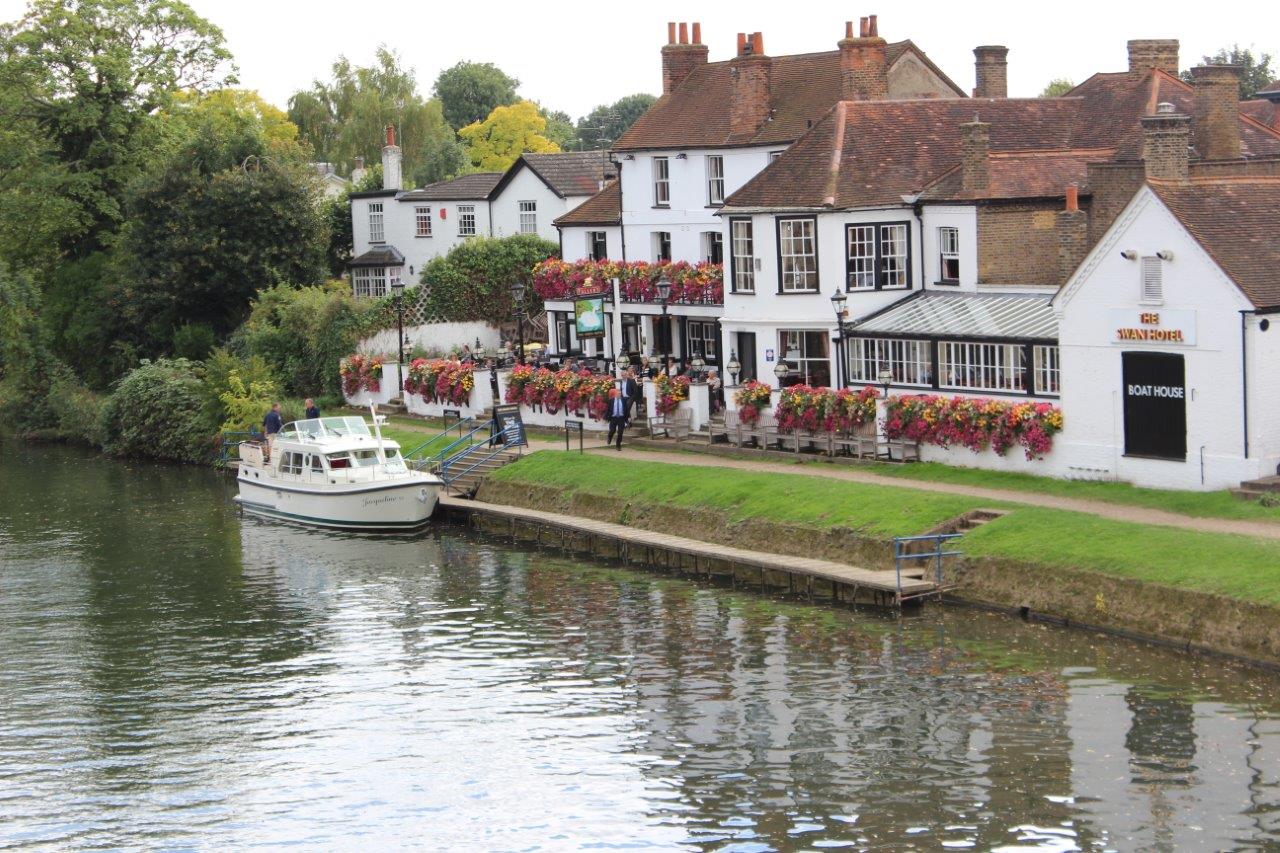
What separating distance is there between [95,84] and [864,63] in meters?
37.6

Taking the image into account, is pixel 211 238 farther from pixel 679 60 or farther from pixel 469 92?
pixel 469 92

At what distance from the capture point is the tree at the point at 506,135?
121m

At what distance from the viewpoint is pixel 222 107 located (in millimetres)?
83688

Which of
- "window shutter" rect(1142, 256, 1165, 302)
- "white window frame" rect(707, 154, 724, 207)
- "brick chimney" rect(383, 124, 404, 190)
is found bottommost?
"window shutter" rect(1142, 256, 1165, 302)

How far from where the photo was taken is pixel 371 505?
4831cm

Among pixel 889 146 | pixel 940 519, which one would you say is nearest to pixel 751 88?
pixel 889 146

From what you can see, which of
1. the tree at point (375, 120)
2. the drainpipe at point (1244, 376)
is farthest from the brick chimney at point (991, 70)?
the tree at point (375, 120)

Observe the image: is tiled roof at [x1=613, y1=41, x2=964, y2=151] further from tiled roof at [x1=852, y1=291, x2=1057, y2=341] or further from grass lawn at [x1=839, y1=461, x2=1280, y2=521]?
grass lawn at [x1=839, y1=461, x2=1280, y2=521]

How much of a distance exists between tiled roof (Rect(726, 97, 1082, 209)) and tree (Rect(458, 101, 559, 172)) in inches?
2754

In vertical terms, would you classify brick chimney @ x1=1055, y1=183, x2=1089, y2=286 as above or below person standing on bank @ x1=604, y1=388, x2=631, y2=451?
above

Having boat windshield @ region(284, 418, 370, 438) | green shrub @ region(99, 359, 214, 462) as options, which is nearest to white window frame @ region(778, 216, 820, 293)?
boat windshield @ region(284, 418, 370, 438)

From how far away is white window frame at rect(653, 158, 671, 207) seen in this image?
60.9 metres

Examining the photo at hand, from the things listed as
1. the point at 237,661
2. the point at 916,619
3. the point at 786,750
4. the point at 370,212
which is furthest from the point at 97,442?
the point at 786,750

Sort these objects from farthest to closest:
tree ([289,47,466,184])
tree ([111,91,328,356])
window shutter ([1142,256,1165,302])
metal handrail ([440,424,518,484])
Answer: tree ([289,47,466,184]) → tree ([111,91,328,356]) → metal handrail ([440,424,518,484]) → window shutter ([1142,256,1165,302])
